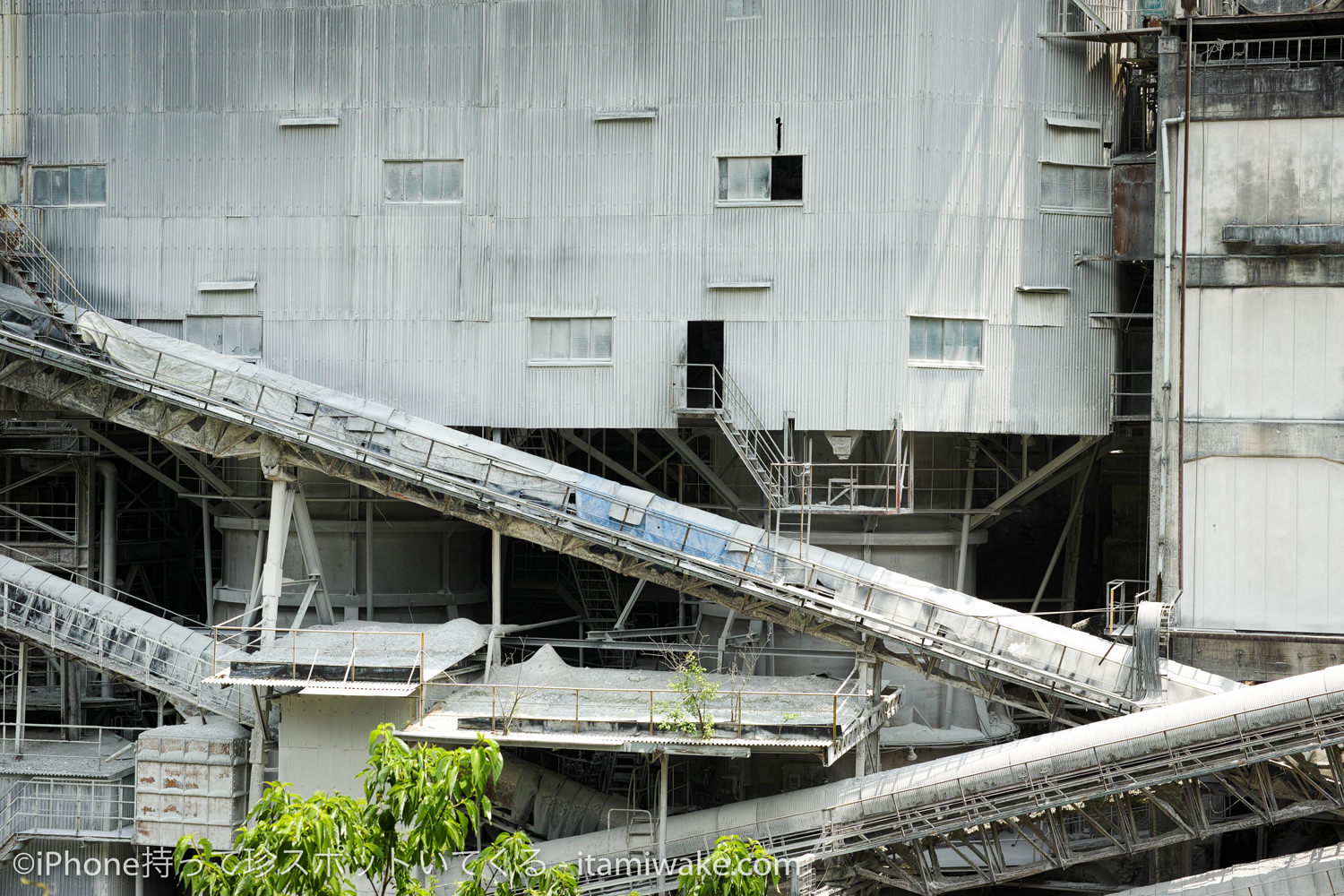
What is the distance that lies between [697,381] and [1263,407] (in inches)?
487

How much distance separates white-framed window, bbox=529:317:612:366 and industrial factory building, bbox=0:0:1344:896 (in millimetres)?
140

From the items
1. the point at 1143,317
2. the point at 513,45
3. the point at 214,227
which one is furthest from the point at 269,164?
the point at 1143,317

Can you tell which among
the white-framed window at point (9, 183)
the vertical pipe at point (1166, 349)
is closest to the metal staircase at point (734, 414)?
the vertical pipe at point (1166, 349)

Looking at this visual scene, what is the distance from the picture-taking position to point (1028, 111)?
1233 inches

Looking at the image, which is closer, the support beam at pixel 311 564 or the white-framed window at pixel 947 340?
the support beam at pixel 311 564

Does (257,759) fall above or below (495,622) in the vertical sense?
below

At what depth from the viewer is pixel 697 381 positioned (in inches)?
1258

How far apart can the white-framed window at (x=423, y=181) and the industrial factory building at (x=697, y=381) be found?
96 millimetres

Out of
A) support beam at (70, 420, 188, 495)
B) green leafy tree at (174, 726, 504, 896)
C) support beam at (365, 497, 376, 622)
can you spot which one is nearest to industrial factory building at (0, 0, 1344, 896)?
support beam at (365, 497, 376, 622)

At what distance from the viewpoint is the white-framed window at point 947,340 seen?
1222 inches

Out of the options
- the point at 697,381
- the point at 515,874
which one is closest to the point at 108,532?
the point at 697,381

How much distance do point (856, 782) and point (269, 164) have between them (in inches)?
781

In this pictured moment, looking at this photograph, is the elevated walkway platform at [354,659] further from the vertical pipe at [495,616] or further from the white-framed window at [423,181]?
the white-framed window at [423,181]

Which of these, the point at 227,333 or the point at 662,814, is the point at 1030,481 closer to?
the point at 662,814
